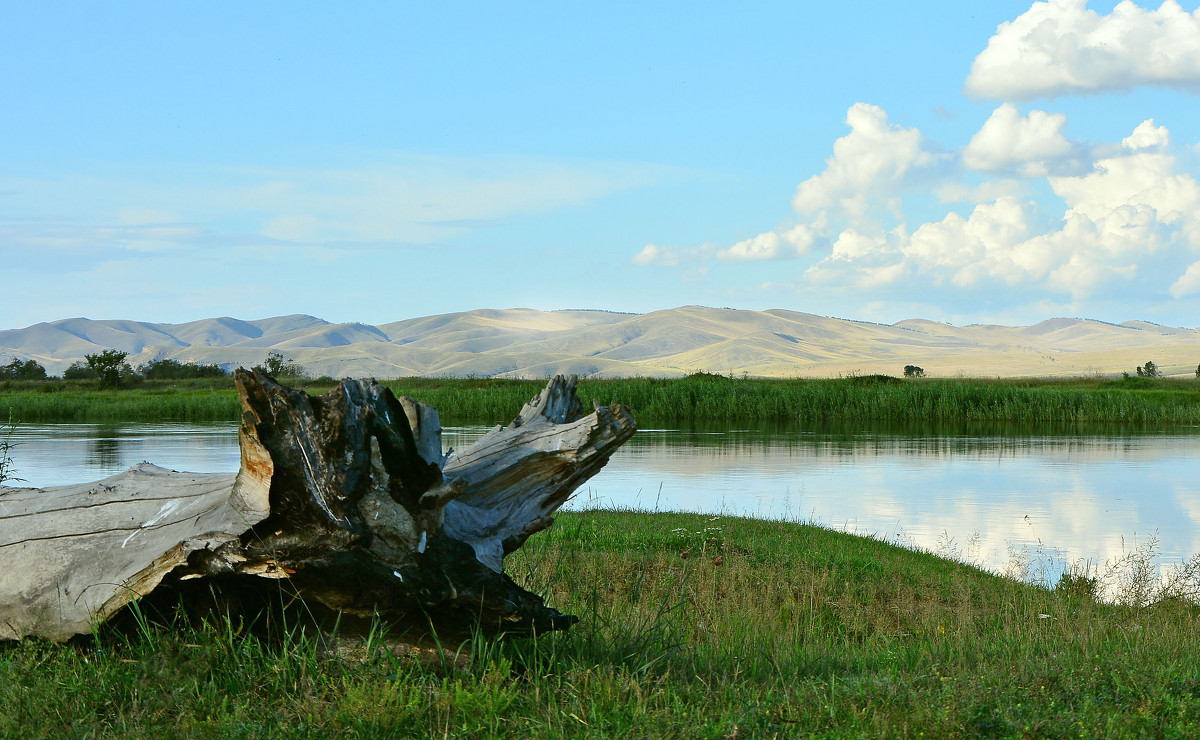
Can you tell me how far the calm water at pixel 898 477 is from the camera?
43.7ft

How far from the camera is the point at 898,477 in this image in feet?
63.9

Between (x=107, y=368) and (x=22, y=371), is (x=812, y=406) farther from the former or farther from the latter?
(x=22, y=371)

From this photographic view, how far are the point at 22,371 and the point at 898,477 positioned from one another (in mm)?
58452

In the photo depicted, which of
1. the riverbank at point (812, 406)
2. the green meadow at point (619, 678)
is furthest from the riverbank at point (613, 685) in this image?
the riverbank at point (812, 406)

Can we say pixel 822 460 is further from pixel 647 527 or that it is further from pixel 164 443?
pixel 164 443

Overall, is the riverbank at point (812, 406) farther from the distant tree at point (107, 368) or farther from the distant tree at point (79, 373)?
the distant tree at point (79, 373)

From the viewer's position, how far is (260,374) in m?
4.05

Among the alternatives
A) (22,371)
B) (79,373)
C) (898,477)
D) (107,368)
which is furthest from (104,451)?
(22,371)

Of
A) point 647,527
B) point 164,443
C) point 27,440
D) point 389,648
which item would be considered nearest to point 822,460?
point 647,527

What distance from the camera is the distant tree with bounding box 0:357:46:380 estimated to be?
57781mm

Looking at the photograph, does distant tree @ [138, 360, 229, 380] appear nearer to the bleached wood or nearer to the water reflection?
the water reflection

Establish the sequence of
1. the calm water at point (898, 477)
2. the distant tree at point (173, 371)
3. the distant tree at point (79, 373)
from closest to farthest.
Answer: the calm water at point (898, 477) < the distant tree at point (79, 373) < the distant tree at point (173, 371)

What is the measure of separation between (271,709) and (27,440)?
87.7ft

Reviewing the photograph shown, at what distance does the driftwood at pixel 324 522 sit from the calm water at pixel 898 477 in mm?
7904
